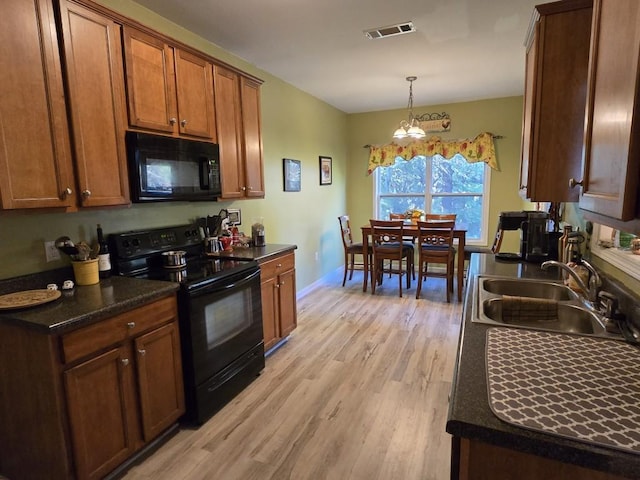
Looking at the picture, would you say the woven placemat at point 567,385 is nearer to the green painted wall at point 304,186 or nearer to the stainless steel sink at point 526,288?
the stainless steel sink at point 526,288

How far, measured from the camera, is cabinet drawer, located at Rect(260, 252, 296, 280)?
9.10ft

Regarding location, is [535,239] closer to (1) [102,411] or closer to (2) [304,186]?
(1) [102,411]

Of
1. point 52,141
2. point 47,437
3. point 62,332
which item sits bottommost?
point 47,437

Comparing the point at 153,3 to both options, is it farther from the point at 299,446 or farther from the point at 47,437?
the point at 299,446

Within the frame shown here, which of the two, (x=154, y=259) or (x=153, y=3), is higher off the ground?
(x=153, y=3)

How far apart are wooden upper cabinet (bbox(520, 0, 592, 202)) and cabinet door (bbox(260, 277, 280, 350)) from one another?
1900 millimetres

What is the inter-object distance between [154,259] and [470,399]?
2.12 meters

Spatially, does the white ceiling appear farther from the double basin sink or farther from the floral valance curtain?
the double basin sink

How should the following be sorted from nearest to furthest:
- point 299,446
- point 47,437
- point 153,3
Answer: point 47,437, point 299,446, point 153,3

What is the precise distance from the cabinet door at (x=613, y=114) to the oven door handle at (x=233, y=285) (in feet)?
5.87

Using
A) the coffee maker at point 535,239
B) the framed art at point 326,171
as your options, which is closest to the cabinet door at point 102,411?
the coffee maker at point 535,239

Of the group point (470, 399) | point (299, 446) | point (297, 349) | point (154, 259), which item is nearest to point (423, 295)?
point (297, 349)

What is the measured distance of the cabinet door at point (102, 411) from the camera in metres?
1.50

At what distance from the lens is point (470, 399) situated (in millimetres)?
871
